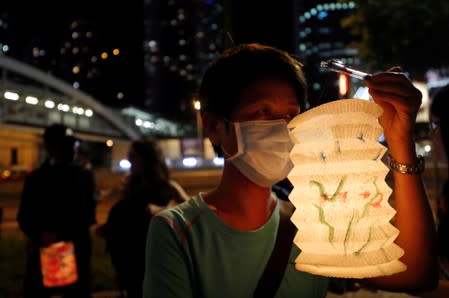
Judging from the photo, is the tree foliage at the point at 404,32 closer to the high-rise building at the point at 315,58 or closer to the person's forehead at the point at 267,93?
the high-rise building at the point at 315,58

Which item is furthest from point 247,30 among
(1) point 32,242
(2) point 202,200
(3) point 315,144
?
(1) point 32,242

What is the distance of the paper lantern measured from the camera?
4.45 feet

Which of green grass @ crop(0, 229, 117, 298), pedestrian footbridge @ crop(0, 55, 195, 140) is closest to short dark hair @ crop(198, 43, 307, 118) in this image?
green grass @ crop(0, 229, 117, 298)

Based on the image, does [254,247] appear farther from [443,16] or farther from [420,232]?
[443,16]

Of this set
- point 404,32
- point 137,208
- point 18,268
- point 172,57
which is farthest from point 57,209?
point 172,57

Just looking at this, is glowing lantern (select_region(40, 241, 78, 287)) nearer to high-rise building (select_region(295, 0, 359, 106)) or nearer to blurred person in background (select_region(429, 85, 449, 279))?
high-rise building (select_region(295, 0, 359, 106))

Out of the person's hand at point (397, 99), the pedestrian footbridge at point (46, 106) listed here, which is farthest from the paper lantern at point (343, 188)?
the pedestrian footbridge at point (46, 106)

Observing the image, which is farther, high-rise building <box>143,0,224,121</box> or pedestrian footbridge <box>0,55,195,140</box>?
high-rise building <box>143,0,224,121</box>

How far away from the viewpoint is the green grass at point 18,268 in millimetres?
7055

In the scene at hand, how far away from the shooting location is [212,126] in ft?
5.92

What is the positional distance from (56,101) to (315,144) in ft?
189

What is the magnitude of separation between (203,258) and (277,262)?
0.80 feet

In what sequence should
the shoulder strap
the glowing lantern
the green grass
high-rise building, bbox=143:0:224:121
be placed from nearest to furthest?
the shoulder strap < the glowing lantern < the green grass < high-rise building, bbox=143:0:224:121

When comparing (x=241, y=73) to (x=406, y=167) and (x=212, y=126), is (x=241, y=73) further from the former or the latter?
(x=406, y=167)
